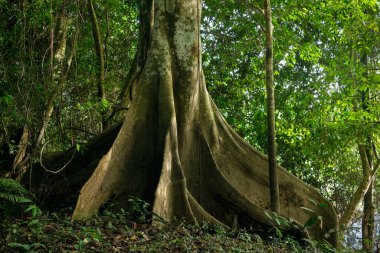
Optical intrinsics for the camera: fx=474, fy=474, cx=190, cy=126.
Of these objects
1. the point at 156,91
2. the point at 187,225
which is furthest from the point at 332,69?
the point at 187,225

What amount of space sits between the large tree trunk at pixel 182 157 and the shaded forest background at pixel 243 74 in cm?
130

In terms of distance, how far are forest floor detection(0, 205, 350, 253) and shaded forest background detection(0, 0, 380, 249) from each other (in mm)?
2148

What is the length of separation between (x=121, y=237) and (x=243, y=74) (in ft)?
26.6

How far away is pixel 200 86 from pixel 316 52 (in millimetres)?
5048

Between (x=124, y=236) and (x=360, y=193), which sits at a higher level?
(x=360, y=193)

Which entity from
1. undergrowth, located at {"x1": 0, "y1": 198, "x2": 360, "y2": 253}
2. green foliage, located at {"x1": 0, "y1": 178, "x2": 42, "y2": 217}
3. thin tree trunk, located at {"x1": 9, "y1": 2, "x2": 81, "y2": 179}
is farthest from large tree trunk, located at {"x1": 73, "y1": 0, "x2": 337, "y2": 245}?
thin tree trunk, located at {"x1": 9, "y1": 2, "x2": 81, "y2": 179}

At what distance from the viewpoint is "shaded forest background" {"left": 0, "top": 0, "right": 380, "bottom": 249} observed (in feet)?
23.2

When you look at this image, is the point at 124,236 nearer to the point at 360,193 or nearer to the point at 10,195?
the point at 10,195

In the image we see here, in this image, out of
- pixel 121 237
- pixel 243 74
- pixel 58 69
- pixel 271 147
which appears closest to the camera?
pixel 121 237

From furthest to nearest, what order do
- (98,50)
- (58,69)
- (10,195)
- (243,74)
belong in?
1. (243,74)
2. (98,50)
3. (58,69)
4. (10,195)

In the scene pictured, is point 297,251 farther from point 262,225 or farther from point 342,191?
point 342,191

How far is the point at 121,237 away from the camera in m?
4.35

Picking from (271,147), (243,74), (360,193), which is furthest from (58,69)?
(360,193)

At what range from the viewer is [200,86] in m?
6.63
